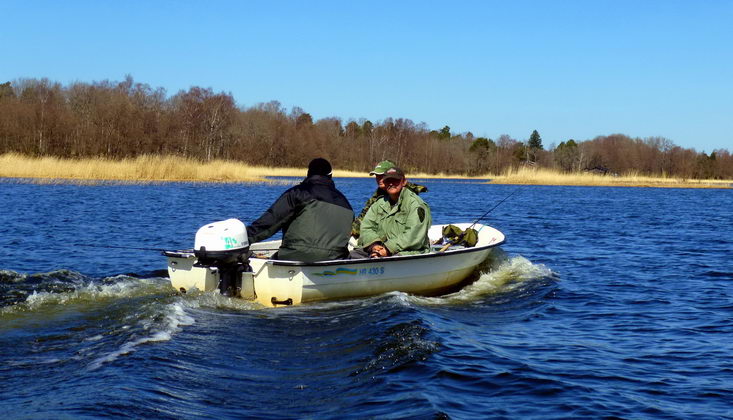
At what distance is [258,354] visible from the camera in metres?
6.15

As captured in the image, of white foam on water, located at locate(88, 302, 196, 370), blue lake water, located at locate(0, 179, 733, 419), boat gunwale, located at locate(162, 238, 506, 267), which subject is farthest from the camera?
boat gunwale, located at locate(162, 238, 506, 267)

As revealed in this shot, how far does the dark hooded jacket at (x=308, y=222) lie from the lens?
26.8ft

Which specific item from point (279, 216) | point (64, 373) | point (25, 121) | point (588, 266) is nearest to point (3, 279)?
point (279, 216)

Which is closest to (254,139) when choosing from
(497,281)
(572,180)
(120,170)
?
(572,180)

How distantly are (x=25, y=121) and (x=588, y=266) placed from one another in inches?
2353

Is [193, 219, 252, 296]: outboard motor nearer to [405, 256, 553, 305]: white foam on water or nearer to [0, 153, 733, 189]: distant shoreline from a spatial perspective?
[405, 256, 553, 305]: white foam on water

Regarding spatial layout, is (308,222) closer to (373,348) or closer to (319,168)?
(319,168)

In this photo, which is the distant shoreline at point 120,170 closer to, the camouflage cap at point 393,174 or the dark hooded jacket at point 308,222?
the camouflage cap at point 393,174

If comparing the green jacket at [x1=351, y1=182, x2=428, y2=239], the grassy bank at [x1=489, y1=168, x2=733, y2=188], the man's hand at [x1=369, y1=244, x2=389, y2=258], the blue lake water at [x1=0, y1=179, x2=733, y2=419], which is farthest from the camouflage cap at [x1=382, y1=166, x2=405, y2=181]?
the grassy bank at [x1=489, y1=168, x2=733, y2=188]

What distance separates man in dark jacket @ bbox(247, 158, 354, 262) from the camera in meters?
8.17

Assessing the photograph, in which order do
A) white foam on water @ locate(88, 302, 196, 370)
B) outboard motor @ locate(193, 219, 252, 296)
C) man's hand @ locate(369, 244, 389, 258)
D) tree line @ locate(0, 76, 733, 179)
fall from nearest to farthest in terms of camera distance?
white foam on water @ locate(88, 302, 196, 370) → outboard motor @ locate(193, 219, 252, 296) → man's hand @ locate(369, 244, 389, 258) → tree line @ locate(0, 76, 733, 179)

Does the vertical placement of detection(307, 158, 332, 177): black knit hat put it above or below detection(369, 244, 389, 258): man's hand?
above

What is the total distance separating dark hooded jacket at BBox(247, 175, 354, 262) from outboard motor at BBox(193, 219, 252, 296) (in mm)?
271

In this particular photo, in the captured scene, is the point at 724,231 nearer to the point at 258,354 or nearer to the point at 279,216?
the point at 279,216
